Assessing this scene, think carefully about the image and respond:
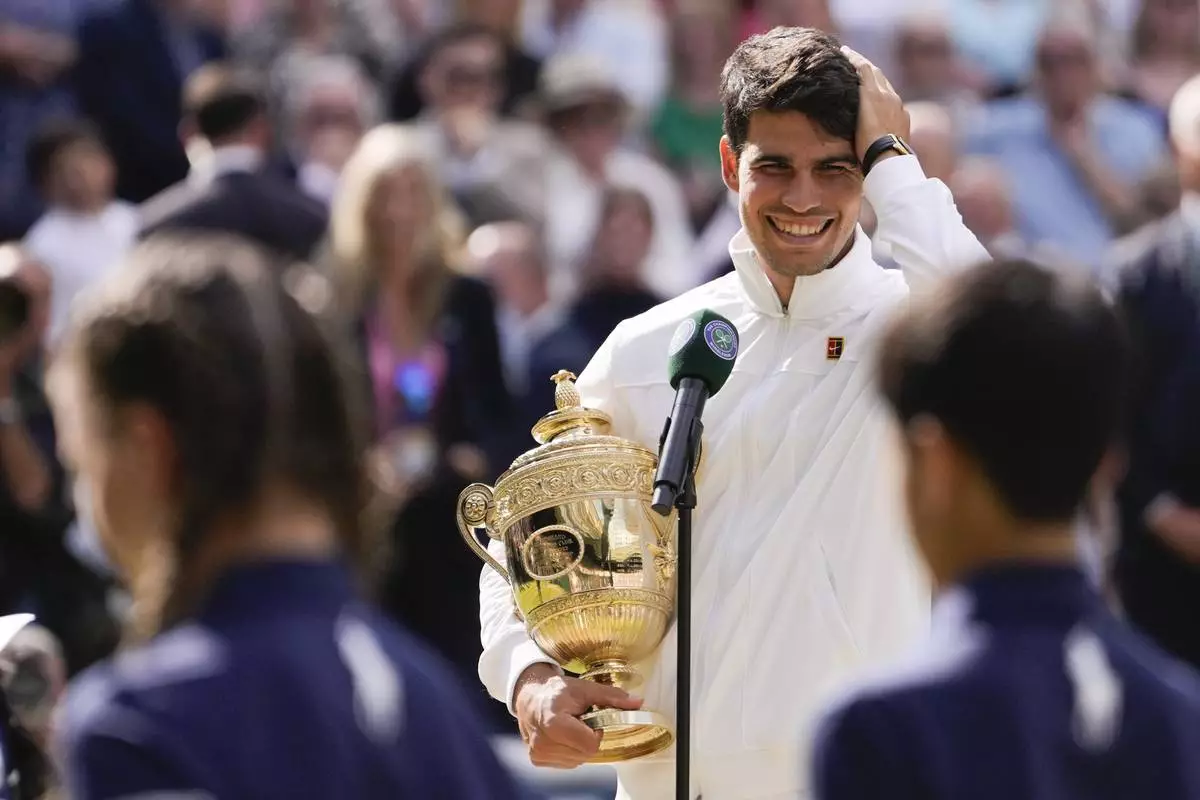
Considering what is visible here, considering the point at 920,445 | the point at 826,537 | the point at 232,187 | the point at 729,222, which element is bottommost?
the point at 920,445

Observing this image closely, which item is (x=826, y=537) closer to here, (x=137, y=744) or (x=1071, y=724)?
(x=1071, y=724)

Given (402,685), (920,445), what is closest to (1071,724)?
(920,445)

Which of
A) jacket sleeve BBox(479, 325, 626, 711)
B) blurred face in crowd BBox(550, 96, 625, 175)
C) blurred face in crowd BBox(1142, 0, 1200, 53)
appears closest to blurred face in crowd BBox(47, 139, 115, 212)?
blurred face in crowd BBox(550, 96, 625, 175)

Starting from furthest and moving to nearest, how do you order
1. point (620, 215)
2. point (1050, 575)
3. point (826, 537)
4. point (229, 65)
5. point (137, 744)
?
point (229, 65)
point (620, 215)
point (826, 537)
point (1050, 575)
point (137, 744)

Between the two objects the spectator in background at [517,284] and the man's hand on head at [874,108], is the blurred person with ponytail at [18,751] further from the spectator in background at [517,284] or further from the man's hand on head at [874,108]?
the spectator in background at [517,284]

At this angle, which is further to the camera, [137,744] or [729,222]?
[729,222]

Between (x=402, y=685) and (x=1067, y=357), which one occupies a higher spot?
(x=1067, y=357)

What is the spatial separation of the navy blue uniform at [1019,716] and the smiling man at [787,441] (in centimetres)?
145

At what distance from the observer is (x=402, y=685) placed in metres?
2.71

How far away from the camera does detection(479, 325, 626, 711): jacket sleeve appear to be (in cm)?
450

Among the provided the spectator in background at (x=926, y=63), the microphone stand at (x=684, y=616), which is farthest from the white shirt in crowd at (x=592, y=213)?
the microphone stand at (x=684, y=616)

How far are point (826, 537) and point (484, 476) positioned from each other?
4078 mm

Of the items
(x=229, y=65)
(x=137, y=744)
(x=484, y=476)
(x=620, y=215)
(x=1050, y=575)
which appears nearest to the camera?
(x=137, y=744)

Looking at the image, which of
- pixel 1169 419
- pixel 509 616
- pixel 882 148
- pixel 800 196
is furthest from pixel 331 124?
pixel 882 148
